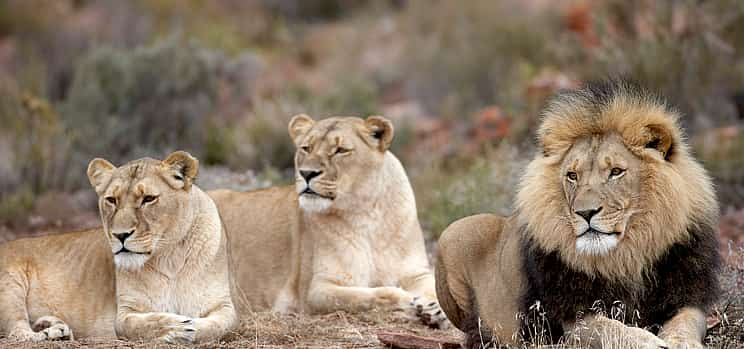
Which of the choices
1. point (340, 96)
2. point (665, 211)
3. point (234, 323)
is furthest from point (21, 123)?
point (665, 211)

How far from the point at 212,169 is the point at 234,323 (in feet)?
18.6

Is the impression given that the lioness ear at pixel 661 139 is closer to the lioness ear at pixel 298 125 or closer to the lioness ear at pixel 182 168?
the lioness ear at pixel 182 168

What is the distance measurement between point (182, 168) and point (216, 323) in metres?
0.88

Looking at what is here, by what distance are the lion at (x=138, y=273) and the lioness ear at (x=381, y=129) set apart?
1640 millimetres

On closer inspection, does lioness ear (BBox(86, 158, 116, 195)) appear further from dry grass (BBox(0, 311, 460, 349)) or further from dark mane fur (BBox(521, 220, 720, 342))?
dark mane fur (BBox(521, 220, 720, 342))

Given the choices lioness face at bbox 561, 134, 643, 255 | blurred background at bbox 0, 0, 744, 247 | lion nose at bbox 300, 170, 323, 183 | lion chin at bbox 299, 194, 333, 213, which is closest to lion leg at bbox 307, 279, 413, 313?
lion chin at bbox 299, 194, 333, 213

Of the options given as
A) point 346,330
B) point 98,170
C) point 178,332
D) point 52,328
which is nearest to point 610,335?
point 346,330

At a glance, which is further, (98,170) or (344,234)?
(344,234)

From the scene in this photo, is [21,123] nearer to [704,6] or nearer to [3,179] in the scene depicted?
[3,179]

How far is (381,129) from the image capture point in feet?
27.1

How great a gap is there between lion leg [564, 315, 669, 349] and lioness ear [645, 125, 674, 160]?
79 cm

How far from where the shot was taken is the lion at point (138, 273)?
21.0ft

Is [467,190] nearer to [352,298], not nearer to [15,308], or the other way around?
[352,298]

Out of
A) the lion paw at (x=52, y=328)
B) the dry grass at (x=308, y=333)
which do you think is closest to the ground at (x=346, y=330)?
the dry grass at (x=308, y=333)
